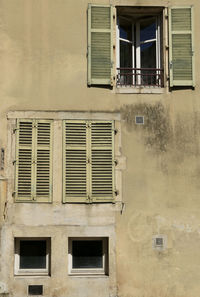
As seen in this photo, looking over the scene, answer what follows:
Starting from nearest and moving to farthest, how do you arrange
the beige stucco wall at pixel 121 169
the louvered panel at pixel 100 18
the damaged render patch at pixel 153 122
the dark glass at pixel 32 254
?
the beige stucco wall at pixel 121 169 → the dark glass at pixel 32 254 → the damaged render patch at pixel 153 122 → the louvered panel at pixel 100 18

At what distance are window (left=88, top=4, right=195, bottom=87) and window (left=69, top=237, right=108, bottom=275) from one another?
298 cm

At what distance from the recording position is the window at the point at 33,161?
9.16m

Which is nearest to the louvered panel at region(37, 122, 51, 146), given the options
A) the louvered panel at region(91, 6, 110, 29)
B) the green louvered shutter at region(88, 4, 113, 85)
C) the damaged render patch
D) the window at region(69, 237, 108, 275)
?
the green louvered shutter at region(88, 4, 113, 85)

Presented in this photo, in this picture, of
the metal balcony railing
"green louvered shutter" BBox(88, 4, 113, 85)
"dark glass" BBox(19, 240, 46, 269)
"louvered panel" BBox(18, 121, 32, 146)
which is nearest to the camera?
"dark glass" BBox(19, 240, 46, 269)

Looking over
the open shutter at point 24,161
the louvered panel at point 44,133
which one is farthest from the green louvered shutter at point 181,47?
the open shutter at point 24,161

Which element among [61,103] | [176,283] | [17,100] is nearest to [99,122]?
[61,103]

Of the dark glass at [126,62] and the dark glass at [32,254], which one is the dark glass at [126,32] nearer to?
the dark glass at [126,62]

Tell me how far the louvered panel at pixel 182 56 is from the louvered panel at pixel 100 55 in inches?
49.9

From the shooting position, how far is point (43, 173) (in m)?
9.24

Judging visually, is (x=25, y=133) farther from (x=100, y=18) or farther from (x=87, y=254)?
(x=100, y=18)

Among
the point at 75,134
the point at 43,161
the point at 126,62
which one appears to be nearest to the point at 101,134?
the point at 75,134

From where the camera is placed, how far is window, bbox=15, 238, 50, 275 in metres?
9.18

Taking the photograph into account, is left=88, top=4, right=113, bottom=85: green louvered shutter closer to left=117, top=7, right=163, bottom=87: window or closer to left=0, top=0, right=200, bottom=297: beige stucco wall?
left=0, top=0, right=200, bottom=297: beige stucco wall

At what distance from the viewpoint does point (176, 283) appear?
9016 millimetres
